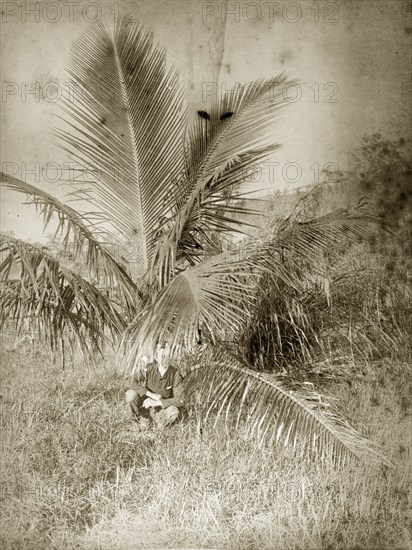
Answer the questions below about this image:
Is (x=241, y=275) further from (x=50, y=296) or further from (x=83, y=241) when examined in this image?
(x=50, y=296)

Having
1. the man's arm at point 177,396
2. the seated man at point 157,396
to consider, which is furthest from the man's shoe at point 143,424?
the man's arm at point 177,396

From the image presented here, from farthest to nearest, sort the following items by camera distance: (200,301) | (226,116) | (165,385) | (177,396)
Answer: (165,385)
(177,396)
(226,116)
(200,301)

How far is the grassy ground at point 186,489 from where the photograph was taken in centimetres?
428

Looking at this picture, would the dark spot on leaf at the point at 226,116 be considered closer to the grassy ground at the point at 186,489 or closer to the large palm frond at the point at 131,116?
the large palm frond at the point at 131,116

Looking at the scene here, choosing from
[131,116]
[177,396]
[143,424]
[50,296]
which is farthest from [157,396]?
[131,116]

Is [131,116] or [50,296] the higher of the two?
[131,116]

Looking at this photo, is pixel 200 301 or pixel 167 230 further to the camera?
pixel 167 230

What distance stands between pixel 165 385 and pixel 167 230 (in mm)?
1236

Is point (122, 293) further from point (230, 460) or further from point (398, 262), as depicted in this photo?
point (398, 262)

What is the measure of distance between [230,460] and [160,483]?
0.60 metres

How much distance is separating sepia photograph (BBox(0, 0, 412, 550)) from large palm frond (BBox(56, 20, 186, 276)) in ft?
0.05

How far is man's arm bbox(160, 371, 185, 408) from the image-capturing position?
17.7 feet

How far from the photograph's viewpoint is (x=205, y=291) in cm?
390

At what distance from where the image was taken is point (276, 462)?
4.98m
